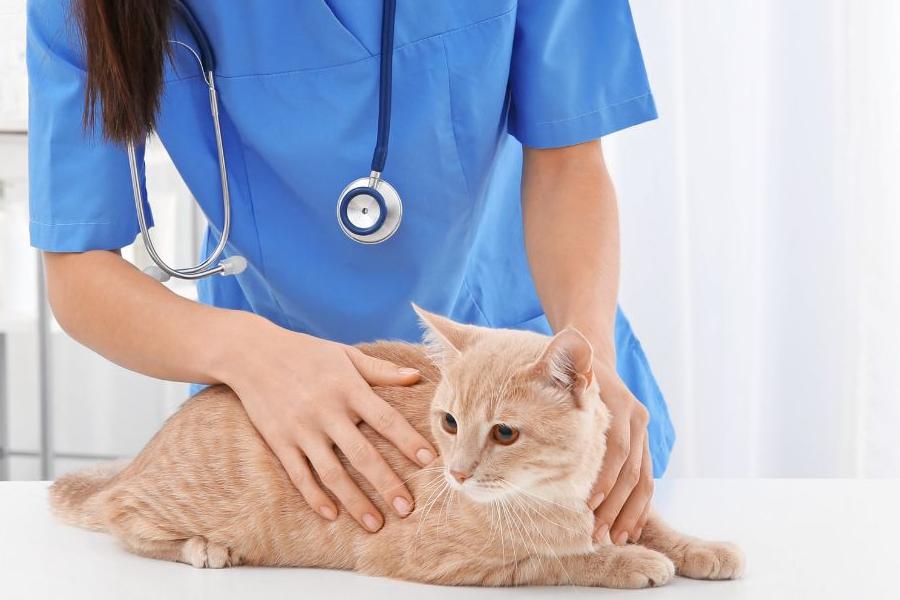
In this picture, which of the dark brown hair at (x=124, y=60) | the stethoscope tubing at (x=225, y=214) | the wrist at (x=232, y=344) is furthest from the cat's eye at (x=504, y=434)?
the dark brown hair at (x=124, y=60)

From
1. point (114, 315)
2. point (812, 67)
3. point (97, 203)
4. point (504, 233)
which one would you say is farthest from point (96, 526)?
point (812, 67)

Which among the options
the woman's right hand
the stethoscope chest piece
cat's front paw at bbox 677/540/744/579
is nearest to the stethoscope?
the stethoscope chest piece

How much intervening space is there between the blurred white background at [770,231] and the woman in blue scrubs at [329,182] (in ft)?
3.37

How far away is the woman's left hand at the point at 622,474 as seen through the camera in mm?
818

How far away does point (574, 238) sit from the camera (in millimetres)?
1041

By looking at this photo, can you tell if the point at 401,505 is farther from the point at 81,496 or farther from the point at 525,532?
the point at 81,496

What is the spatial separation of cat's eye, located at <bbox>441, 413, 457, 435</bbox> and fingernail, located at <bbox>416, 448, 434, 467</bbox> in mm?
28

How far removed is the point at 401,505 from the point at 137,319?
36 cm

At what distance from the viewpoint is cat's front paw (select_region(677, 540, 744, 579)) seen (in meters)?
0.78

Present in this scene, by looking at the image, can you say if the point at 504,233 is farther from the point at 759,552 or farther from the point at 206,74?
the point at 759,552

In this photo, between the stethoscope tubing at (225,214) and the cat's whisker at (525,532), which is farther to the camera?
the stethoscope tubing at (225,214)

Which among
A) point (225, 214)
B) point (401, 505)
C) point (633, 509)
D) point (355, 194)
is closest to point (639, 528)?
point (633, 509)

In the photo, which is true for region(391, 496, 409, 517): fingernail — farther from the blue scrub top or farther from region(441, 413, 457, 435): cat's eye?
the blue scrub top

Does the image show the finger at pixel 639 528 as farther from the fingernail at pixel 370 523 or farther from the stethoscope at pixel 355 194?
the stethoscope at pixel 355 194
